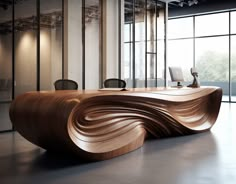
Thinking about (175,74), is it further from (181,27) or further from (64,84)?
(181,27)

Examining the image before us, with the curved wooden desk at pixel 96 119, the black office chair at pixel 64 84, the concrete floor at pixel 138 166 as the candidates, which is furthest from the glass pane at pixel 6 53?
the curved wooden desk at pixel 96 119

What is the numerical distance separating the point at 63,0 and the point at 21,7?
4.15 feet

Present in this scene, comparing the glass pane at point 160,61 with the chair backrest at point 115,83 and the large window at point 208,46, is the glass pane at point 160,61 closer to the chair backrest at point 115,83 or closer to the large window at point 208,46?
the large window at point 208,46

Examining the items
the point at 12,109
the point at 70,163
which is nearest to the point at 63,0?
the point at 12,109

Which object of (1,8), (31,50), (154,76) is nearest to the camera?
(1,8)

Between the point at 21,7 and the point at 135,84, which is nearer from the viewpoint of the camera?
the point at 21,7

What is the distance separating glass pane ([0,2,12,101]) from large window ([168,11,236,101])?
7907mm

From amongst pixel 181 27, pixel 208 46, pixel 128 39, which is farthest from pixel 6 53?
pixel 208 46

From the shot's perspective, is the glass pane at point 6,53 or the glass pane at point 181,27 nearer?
the glass pane at point 6,53

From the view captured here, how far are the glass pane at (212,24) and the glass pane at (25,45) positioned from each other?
892cm

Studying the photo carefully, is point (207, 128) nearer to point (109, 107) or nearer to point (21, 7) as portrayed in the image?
point (109, 107)

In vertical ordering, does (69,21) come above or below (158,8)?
below

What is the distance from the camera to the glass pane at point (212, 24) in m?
13.3

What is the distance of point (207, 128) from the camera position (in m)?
6.29
